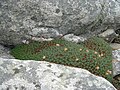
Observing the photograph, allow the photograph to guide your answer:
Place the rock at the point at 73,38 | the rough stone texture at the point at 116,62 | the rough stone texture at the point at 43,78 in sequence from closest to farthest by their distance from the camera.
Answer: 1. the rough stone texture at the point at 43,78
2. the rough stone texture at the point at 116,62
3. the rock at the point at 73,38

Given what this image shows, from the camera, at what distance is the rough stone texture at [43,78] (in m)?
6.27

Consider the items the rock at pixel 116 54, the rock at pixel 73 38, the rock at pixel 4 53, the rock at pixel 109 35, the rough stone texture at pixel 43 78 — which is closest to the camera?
the rough stone texture at pixel 43 78

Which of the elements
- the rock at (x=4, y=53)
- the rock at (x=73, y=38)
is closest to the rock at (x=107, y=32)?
the rock at (x=73, y=38)

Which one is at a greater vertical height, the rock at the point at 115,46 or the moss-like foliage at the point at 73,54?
the moss-like foliage at the point at 73,54

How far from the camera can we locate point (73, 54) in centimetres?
823

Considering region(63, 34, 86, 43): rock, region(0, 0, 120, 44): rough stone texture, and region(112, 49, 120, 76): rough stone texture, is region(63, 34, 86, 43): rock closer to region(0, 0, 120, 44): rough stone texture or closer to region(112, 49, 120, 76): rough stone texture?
region(0, 0, 120, 44): rough stone texture

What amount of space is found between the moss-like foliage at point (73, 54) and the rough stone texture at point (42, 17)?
0.38 m

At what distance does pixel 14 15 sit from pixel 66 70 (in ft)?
10.9

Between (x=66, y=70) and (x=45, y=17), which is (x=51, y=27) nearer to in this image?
(x=45, y=17)

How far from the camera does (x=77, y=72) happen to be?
21.7 feet

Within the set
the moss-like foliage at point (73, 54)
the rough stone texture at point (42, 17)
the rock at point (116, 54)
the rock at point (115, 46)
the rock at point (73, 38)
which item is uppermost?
the rough stone texture at point (42, 17)

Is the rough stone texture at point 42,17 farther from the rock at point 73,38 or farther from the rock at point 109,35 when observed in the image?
the rock at point 109,35

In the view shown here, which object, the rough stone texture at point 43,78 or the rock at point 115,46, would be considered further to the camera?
the rock at point 115,46

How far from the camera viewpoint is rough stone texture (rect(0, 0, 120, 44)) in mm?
9188
